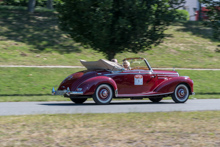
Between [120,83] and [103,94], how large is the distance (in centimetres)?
71

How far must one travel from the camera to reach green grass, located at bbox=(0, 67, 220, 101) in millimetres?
15516

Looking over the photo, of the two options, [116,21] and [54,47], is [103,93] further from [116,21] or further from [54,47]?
[54,47]

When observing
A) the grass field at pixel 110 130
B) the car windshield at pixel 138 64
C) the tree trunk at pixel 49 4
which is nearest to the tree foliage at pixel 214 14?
the car windshield at pixel 138 64

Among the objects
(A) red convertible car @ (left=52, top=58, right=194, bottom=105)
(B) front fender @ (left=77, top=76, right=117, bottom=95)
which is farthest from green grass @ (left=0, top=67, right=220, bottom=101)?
(B) front fender @ (left=77, top=76, right=117, bottom=95)

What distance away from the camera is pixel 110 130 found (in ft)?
22.2

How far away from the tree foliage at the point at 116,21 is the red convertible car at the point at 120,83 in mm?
2380

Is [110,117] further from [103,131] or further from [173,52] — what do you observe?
[173,52]

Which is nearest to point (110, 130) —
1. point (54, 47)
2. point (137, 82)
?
point (137, 82)

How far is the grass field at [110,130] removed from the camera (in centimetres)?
595

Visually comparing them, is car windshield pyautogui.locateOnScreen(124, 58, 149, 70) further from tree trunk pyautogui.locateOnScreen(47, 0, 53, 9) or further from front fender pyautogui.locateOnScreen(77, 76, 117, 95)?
tree trunk pyautogui.locateOnScreen(47, 0, 53, 9)

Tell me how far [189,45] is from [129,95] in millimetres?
19280

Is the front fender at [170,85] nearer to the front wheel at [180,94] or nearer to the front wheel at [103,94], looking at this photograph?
the front wheel at [180,94]

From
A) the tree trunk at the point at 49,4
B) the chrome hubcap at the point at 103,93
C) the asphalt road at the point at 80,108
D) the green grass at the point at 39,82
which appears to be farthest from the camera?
the tree trunk at the point at 49,4

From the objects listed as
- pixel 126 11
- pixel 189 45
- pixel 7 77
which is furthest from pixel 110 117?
pixel 189 45
